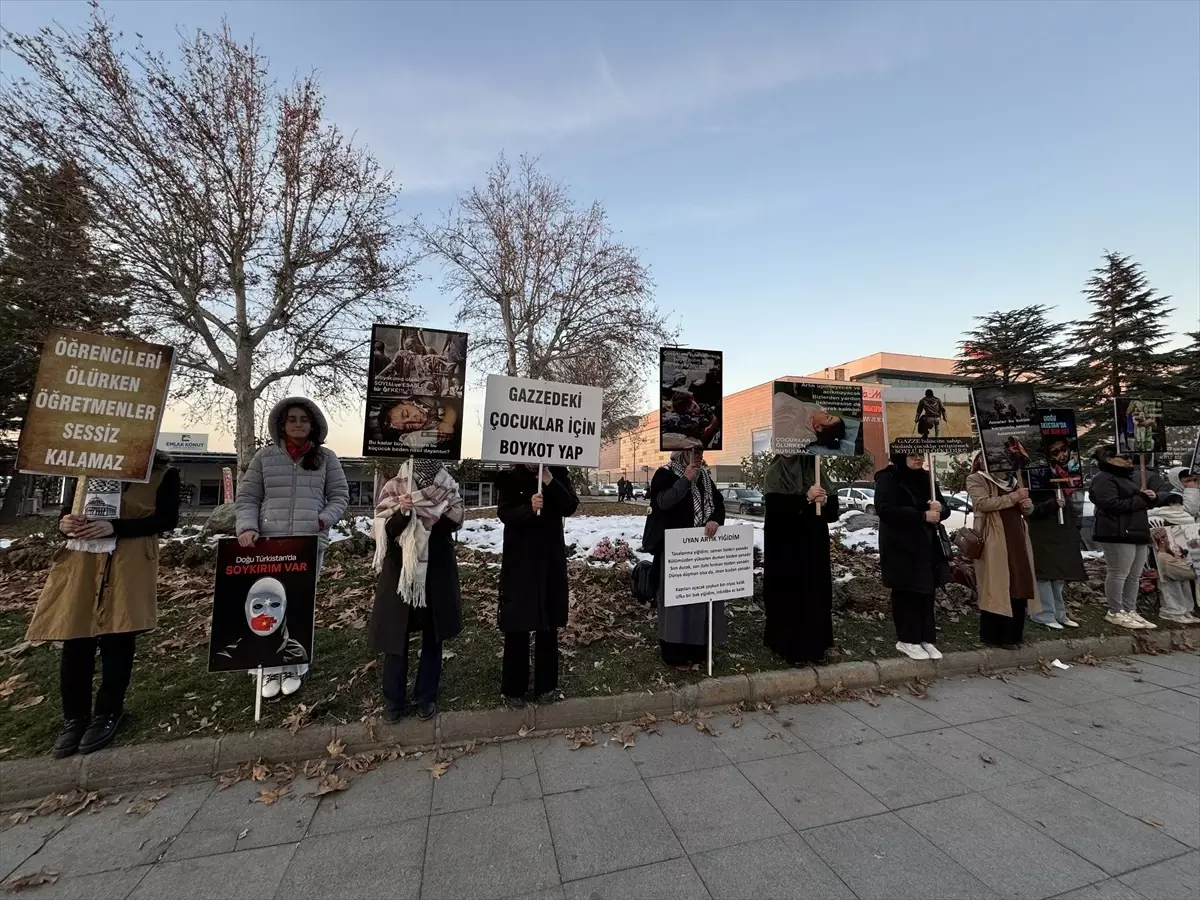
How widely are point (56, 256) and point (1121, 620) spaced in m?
18.5

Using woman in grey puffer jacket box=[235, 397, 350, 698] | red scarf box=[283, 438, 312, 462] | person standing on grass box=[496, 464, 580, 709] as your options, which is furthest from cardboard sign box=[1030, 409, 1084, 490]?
red scarf box=[283, 438, 312, 462]

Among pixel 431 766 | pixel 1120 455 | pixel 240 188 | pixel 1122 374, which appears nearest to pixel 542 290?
pixel 240 188

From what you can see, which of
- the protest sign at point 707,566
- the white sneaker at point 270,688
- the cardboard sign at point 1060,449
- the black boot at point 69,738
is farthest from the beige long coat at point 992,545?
the black boot at point 69,738

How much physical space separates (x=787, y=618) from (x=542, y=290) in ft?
62.4

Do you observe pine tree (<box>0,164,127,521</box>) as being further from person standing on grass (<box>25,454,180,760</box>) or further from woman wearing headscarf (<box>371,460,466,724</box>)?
woman wearing headscarf (<box>371,460,466,724</box>)

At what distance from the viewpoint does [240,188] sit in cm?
1140

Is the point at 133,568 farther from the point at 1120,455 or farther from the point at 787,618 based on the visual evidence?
the point at 1120,455

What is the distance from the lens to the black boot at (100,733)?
294 cm

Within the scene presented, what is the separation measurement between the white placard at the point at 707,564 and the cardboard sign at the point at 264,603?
103 inches

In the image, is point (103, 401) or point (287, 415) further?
point (287, 415)

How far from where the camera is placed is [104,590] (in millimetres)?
3119

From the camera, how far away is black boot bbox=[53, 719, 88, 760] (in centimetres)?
288

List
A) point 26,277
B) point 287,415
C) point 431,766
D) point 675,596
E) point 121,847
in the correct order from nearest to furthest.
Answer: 1. point 121,847
2. point 431,766
3. point 287,415
4. point 675,596
5. point 26,277

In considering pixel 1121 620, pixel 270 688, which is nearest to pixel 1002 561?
pixel 1121 620
